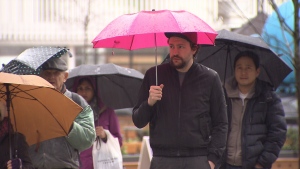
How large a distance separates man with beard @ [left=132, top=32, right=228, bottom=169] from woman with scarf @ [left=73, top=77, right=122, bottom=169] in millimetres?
2536

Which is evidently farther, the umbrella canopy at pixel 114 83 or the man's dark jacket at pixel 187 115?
the umbrella canopy at pixel 114 83

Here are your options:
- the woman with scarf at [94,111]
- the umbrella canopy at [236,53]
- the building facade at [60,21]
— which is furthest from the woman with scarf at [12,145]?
the building facade at [60,21]

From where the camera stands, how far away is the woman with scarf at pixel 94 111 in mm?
8961

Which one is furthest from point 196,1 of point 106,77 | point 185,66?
point 185,66

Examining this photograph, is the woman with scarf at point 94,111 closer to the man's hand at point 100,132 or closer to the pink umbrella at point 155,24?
the man's hand at point 100,132

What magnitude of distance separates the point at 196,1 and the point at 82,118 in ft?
48.7

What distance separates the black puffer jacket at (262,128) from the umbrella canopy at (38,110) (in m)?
2.02

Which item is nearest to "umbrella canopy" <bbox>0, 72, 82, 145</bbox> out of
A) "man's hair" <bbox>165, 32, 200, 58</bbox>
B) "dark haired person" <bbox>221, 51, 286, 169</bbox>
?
"man's hair" <bbox>165, 32, 200, 58</bbox>

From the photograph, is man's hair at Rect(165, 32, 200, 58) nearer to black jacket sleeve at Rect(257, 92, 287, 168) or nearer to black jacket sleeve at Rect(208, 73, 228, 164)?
black jacket sleeve at Rect(208, 73, 228, 164)

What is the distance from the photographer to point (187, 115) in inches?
250

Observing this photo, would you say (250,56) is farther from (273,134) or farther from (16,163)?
(16,163)

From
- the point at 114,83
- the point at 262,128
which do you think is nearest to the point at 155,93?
the point at 262,128

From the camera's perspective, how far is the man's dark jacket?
6320 millimetres

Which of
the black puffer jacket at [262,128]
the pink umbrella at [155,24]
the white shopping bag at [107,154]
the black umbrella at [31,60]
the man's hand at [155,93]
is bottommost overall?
the white shopping bag at [107,154]
